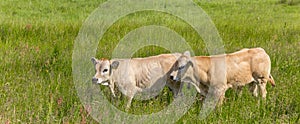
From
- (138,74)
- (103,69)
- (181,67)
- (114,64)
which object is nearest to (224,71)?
(181,67)

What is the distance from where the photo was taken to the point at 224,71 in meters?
7.48

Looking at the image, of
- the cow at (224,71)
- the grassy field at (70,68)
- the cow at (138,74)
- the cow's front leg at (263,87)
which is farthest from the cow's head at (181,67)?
the cow's front leg at (263,87)

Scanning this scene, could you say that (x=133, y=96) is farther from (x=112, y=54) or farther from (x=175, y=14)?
(x=175, y=14)

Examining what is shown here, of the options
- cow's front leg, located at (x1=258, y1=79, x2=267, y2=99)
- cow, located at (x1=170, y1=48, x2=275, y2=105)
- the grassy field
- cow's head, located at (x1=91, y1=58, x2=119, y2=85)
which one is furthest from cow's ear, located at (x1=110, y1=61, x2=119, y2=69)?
cow's front leg, located at (x1=258, y1=79, x2=267, y2=99)

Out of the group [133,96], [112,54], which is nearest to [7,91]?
[133,96]

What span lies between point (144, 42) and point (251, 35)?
11.7 ft

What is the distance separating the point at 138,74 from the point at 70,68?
166 cm

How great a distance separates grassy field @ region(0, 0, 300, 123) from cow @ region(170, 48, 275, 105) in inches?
8.9

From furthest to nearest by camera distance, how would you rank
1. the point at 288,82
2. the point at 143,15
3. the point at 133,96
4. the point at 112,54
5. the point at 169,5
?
the point at 169,5, the point at 143,15, the point at 112,54, the point at 288,82, the point at 133,96

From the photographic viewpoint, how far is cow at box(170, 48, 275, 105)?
7277 mm

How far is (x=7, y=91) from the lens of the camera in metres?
6.53

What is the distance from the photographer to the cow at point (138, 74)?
22.9ft

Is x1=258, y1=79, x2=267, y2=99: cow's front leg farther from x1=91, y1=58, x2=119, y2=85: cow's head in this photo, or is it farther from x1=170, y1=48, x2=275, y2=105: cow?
x1=91, y1=58, x2=119, y2=85: cow's head

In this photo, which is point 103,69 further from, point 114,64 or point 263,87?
point 263,87
